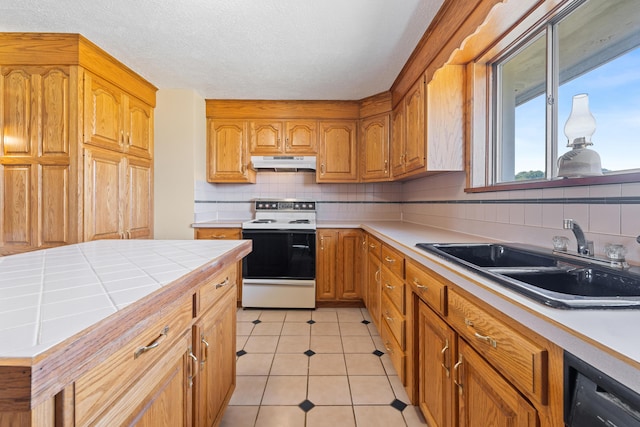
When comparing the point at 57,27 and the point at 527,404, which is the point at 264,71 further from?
the point at 527,404

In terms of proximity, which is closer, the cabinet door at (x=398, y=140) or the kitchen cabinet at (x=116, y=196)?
the kitchen cabinet at (x=116, y=196)

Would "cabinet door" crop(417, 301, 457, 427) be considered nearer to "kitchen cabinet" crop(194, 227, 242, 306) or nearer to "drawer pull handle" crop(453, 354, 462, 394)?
"drawer pull handle" crop(453, 354, 462, 394)

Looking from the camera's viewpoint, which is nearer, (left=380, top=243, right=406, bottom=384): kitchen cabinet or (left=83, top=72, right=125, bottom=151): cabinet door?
(left=380, top=243, right=406, bottom=384): kitchen cabinet

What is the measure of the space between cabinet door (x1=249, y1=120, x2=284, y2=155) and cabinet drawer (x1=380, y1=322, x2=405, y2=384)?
2.16m

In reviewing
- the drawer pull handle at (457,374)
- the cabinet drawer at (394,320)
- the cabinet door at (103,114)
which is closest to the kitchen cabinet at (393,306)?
the cabinet drawer at (394,320)

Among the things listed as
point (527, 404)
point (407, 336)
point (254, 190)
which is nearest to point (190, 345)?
point (527, 404)

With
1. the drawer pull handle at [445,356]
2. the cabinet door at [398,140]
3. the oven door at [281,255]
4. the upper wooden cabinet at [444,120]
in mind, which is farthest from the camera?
the oven door at [281,255]

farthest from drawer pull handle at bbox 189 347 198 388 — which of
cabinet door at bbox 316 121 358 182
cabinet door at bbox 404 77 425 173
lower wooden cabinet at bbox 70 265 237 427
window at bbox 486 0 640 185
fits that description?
cabinet door at bbox 316 121 358 182

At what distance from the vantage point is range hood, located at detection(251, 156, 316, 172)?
313cm

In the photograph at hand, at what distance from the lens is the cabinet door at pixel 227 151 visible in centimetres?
320

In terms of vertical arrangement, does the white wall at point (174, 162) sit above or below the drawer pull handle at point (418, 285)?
above

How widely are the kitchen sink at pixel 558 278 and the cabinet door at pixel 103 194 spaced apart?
2.42 meters

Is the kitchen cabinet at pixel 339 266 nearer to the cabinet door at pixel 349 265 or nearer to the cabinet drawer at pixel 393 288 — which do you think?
the cabinet door at pixel 349 265

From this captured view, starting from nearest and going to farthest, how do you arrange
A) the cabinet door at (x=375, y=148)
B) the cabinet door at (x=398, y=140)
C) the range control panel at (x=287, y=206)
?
the cabinet door at (x=398, y=140)
the cabinet door at (x=375, y=148)
the range control panel at (x=287, y=206)
